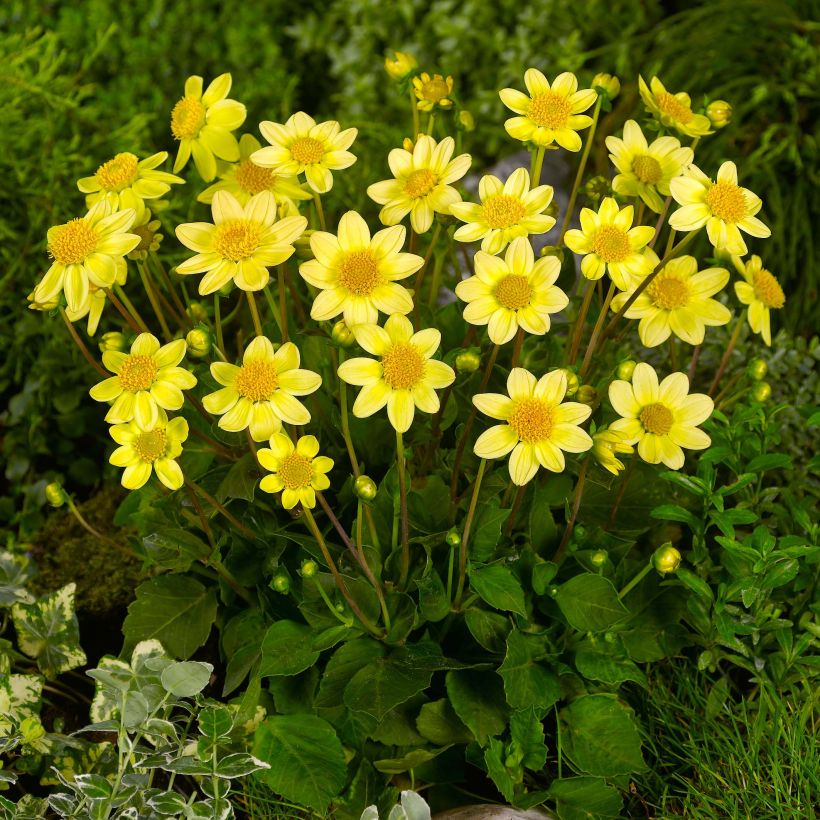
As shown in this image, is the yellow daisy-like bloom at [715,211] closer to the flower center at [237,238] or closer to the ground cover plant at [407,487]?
the ground cover plant at [407,487]

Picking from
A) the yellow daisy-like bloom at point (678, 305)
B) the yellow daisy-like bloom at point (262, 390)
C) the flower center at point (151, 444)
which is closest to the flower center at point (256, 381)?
the yellow daisy-like bloom at point (262, 390)

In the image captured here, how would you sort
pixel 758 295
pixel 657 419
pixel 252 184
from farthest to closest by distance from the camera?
pixel 758 295 < pixel 252 184 < pixel 657 419

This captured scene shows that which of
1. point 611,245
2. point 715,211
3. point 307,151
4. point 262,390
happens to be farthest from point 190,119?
point 715,211

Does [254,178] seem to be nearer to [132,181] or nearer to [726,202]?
[132,181]

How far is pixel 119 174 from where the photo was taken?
1.19m

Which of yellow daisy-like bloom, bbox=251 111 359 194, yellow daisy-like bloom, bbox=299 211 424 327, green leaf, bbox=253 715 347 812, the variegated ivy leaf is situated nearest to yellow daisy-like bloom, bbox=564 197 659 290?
yellow daisy-like bloom, bbox=299 211 424 327

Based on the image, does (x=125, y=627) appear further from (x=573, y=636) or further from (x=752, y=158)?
(x=752, y=158)

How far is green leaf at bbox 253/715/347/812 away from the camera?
3.97 feet

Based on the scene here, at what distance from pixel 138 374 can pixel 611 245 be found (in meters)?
0.58

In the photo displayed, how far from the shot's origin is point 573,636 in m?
1.34

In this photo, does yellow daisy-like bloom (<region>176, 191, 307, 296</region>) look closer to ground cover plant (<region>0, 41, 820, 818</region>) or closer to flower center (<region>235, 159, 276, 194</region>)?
ground cover plant (<region>0, 41, 820, 818</region>)

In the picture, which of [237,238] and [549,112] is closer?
[237,238]

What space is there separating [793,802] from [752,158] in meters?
1.56

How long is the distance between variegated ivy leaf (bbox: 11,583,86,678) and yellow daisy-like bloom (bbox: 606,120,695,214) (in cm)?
103
